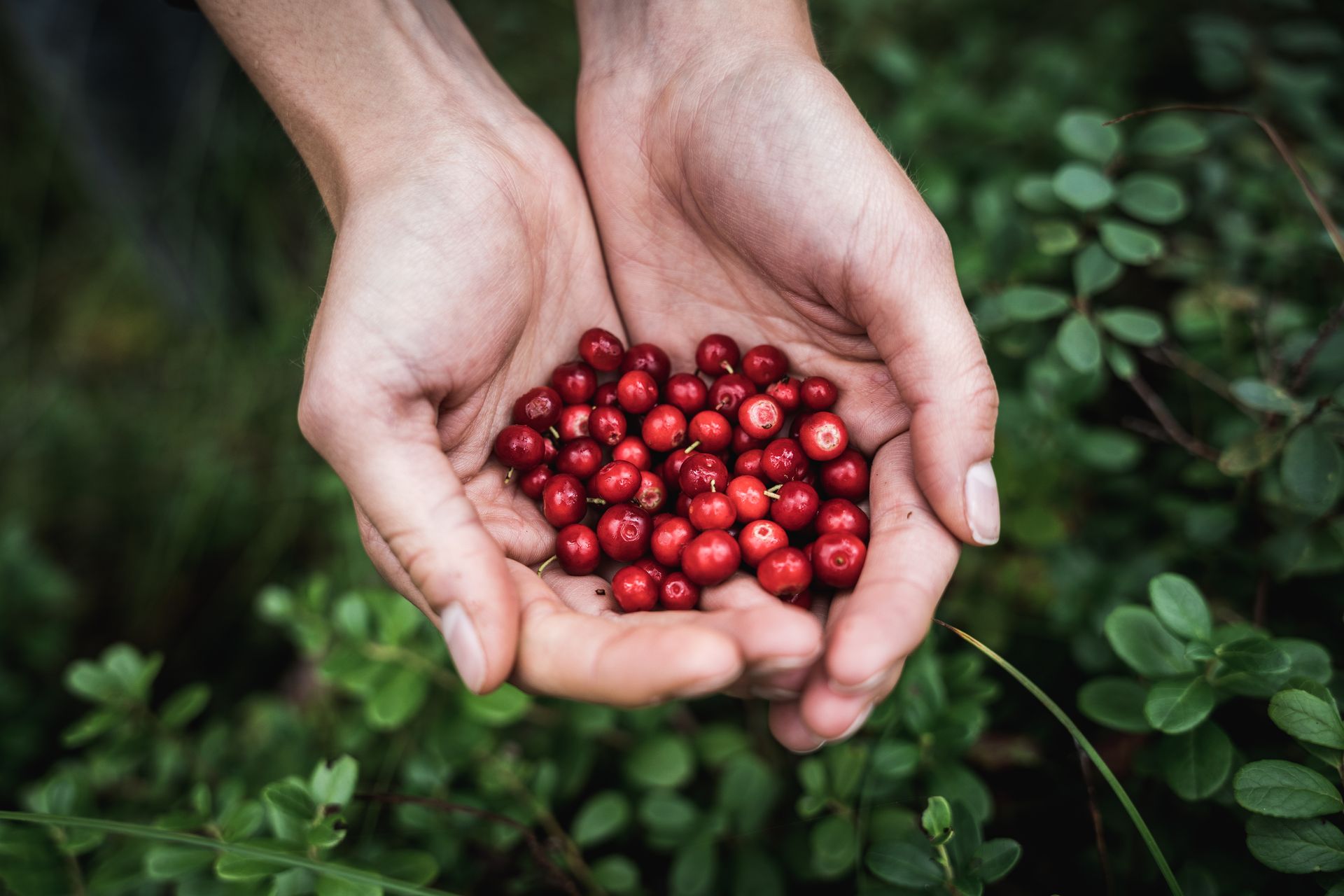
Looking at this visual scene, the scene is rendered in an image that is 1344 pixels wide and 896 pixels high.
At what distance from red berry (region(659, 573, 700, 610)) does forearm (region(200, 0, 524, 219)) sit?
2191 millimetres

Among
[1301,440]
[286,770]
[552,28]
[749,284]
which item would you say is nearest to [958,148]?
[749,284]

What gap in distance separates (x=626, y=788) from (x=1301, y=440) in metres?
3.28

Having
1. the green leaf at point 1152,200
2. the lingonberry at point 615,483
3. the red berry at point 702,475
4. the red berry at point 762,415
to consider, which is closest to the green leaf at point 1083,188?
the green leaf at point 1152,200

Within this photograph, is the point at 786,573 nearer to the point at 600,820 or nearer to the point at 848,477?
the point at 848,477

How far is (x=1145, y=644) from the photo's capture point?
2.81 meters

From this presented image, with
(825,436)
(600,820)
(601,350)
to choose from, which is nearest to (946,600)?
(825,436)

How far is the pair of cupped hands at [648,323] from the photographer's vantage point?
2619 millimetres

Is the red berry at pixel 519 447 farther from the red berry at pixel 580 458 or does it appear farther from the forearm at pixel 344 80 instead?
the forearm at pixel 344 80

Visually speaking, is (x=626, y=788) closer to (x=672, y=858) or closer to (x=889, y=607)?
(x=672, y=858)

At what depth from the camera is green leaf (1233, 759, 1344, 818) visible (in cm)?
223

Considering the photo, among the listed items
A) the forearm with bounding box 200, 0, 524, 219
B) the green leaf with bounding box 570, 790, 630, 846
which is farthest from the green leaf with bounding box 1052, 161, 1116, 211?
the green leaf with bounding box 570, 790, 630, 846

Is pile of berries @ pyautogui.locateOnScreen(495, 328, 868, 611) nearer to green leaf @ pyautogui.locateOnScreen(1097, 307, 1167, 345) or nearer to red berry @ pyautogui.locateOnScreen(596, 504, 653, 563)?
red berry @ pyautogui.locateOnScreen(596, 504, 653, 563)

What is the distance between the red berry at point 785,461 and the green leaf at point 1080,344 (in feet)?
3.94

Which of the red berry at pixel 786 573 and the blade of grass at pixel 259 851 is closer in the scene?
the blade of grass at pixel 259 851
